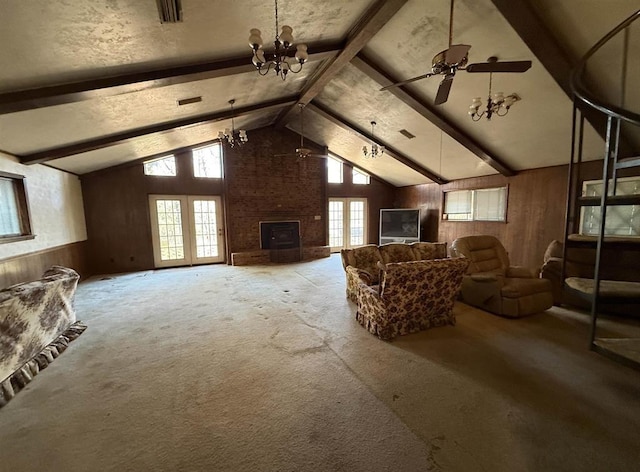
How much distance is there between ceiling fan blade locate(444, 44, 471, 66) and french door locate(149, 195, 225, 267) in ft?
20.7

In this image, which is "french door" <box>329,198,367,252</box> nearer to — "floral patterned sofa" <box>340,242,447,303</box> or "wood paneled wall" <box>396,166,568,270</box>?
"wood paneled wall" <box>396,166,568,270</box>

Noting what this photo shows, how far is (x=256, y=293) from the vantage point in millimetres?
4648

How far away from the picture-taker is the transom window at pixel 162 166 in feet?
21.2

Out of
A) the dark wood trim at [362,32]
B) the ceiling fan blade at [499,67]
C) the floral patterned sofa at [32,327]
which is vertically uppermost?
the dark wood trim at [362,32]

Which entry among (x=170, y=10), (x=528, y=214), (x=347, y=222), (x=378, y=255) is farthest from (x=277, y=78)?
(x=528, y=214)

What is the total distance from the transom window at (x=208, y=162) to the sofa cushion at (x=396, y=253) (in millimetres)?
5186

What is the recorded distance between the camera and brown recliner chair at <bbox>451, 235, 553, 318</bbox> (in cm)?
338

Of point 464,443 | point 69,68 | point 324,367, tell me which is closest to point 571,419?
point 464,443

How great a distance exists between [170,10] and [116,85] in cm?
127

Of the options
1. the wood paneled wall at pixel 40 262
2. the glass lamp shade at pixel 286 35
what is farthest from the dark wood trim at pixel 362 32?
the wood paneled wall at pixel 40 262

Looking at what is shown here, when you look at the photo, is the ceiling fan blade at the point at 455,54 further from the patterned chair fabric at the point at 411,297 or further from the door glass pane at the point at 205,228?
the door glass pane at the point at 205,228

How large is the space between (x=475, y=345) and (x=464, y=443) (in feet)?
4.45

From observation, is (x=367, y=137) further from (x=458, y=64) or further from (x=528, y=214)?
(x=458, y=64)

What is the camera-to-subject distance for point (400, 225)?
8.20m
